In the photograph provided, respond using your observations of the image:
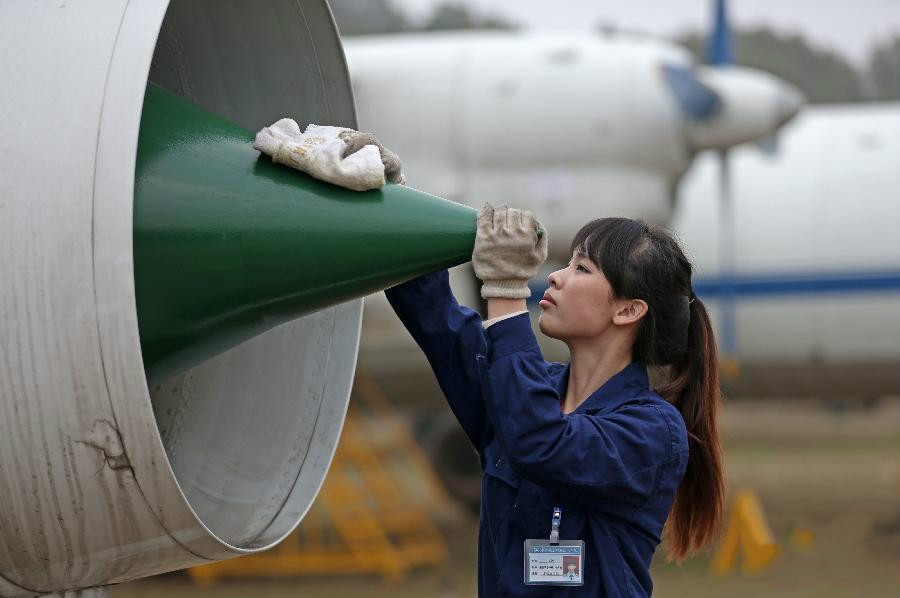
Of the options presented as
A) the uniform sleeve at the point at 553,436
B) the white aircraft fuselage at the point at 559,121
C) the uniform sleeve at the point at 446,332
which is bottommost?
the uniform sleeve at the point at 553,436

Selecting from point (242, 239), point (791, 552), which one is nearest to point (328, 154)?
point (242, 239)

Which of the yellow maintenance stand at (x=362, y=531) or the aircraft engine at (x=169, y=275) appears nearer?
the aircraft engine at (x=169, y=275)

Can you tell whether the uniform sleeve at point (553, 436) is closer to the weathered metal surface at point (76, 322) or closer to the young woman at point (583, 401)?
the young woman at point (583, 401)

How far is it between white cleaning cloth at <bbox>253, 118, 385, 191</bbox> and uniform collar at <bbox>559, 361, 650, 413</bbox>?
1.47 ft

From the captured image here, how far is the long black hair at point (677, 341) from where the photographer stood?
64.9 inches

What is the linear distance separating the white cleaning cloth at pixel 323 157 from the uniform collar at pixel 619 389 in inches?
17.7

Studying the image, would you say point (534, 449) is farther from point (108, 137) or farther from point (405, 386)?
point (405, 386)

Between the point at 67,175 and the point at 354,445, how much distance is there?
6.61m

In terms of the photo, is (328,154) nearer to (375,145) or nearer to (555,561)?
(375,145)

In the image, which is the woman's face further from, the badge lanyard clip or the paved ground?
the paved ground

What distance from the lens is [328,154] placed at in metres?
1.43

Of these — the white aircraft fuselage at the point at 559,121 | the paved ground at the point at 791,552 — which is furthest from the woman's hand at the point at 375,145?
the white aircraft fuselage at the point at 559,121

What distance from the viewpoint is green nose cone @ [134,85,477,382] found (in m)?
1.36

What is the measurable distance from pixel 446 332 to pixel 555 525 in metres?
0.34
